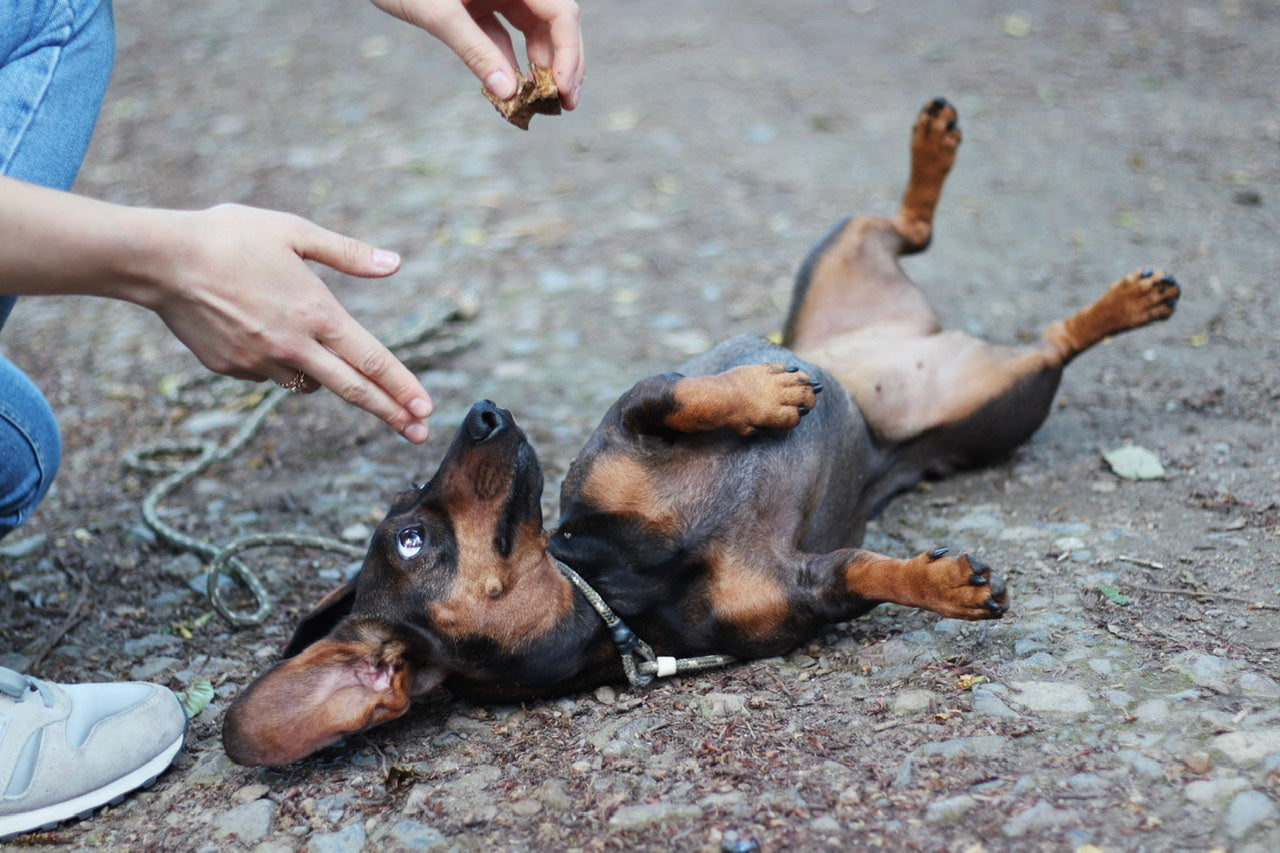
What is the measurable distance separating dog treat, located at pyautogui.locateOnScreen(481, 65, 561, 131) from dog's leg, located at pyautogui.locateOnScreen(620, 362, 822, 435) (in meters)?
0.81

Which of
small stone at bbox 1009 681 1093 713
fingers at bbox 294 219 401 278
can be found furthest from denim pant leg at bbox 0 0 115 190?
small stone at bbox 1009 681 1093 713

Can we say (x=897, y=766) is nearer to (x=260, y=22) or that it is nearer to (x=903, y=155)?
(x=903, y=155)

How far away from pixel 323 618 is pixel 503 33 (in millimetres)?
1782

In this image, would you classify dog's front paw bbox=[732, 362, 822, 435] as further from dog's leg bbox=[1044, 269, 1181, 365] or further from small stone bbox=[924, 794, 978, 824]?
dog's leg bbox=[1044, 269, 1181, 365]

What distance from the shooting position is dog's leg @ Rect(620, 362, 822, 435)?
10.4 feet

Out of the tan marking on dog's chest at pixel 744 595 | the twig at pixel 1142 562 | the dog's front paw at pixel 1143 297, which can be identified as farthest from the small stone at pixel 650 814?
the dog's front paw at pixel 1143 297

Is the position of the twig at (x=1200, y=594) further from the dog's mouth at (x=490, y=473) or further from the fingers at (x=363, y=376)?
the fingers at (x=363, y=376)

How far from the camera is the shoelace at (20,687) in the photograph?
8.93 feet

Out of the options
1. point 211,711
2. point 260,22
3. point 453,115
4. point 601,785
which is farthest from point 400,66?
point 601,785

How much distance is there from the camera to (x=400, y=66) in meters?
9.40

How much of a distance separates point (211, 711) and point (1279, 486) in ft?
10.8

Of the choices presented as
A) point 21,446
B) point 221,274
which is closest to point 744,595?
point 221,274

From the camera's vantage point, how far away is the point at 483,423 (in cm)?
299

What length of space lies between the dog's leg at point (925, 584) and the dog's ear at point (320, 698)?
43.5 inches
